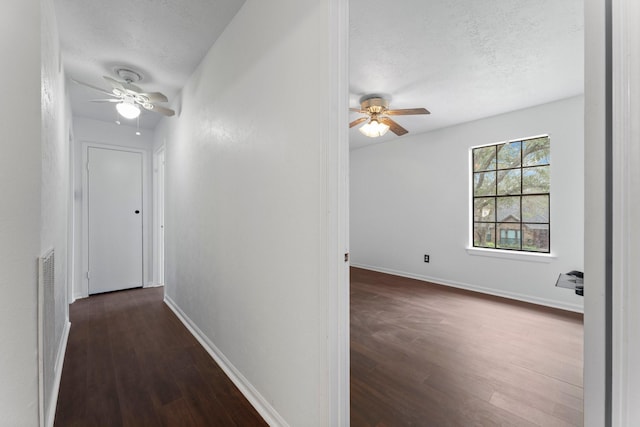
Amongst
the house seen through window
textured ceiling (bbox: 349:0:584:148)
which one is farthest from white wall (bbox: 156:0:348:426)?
the house seen through window

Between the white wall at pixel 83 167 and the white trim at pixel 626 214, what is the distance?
16.8 feet

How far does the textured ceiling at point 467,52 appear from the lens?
72.7 inches

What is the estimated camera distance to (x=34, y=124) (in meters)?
1.15

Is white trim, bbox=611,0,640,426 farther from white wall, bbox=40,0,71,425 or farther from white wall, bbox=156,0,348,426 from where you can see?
white wall, bbox=40,0,71,425

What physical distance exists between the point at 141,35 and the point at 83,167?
277 centimetres

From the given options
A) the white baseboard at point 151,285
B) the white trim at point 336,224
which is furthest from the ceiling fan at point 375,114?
the white baseboard at point 151,285

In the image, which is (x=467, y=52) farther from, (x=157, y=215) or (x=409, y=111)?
(x=157, y=215)

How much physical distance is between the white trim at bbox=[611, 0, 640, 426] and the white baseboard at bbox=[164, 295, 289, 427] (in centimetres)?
145

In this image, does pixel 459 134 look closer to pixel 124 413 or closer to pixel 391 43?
pixel 391 43

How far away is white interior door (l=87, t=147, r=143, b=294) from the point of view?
3957 mm

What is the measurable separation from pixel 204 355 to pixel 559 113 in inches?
189

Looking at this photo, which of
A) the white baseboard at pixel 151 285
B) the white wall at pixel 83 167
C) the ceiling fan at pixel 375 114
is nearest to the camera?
the ceiling fan at pixel 375 114

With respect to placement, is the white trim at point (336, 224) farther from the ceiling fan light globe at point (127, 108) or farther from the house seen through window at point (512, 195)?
the house seen through window at point (512, 195)

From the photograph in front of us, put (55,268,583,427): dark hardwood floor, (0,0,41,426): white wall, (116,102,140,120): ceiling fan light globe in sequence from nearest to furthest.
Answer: (0,0,41,426): white wall
(55,268,583,427): dark hardwood floor
(116,102,140,120): ceiling fan light globe
